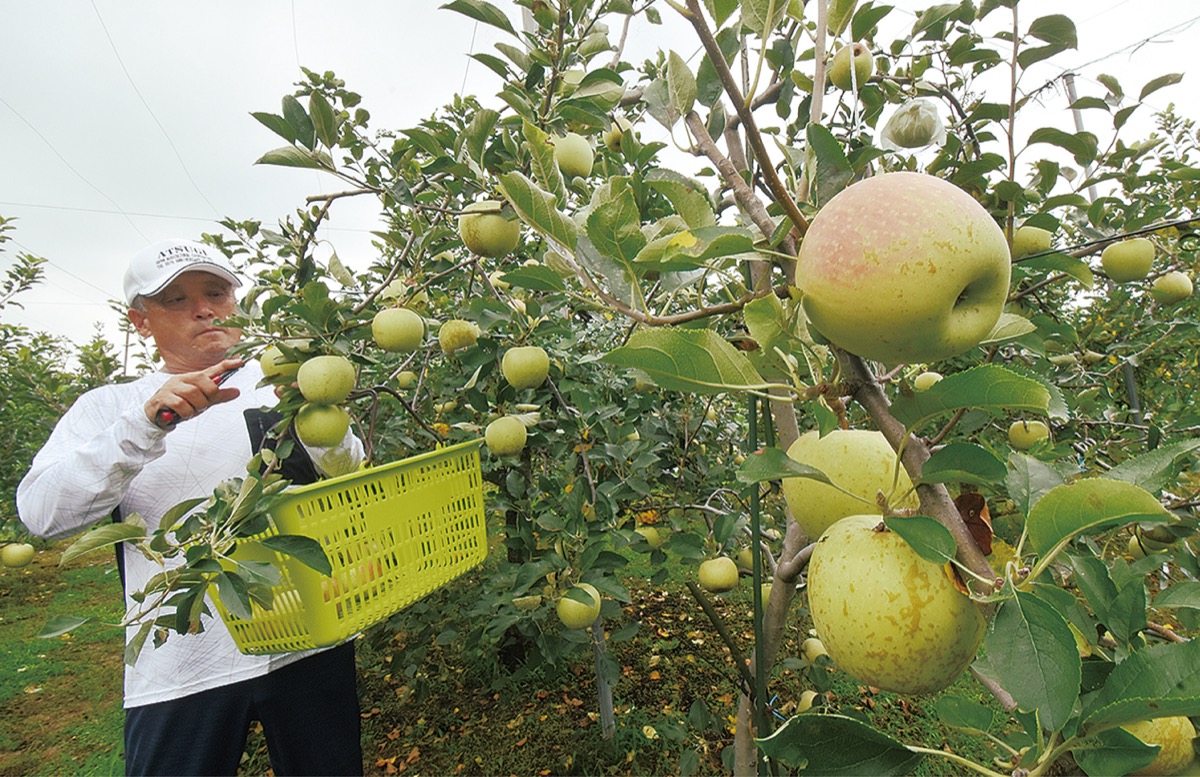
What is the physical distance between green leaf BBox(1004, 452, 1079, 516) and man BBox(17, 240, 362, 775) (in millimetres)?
1199

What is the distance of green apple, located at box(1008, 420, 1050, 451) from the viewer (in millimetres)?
1431

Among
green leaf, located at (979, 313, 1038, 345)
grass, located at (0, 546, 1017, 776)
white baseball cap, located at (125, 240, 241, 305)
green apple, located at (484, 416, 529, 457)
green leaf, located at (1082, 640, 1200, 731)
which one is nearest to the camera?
green leaf, located at (1082, 640, 1200, 731)

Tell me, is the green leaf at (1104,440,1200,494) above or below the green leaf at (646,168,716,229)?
below

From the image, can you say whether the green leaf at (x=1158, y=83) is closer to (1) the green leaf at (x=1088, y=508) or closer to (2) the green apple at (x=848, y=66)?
(2) the green apple at (x=848, y=66)

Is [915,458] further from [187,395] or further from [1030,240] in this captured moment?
[187,395]

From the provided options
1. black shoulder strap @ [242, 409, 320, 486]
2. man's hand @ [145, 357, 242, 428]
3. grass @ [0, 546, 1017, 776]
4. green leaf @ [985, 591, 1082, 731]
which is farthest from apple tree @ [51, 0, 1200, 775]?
grass @ [0, 546, 1017, 776]

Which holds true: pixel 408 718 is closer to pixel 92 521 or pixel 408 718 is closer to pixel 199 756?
pixel 199 756

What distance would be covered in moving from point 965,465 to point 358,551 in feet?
3.32

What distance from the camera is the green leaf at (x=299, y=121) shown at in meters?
1.04

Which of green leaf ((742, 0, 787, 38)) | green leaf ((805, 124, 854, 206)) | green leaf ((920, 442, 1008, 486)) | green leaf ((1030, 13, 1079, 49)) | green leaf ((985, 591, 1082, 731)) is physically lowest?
green leaf ((985, 591, 1082, 731))

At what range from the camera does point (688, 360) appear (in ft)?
1.70

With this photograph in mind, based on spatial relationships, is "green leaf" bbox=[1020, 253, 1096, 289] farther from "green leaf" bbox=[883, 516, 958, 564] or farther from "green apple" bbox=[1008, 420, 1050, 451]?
"green apple" bbox=[1008, 420, 1050, 451]

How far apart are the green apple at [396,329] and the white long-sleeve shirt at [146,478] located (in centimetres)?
35

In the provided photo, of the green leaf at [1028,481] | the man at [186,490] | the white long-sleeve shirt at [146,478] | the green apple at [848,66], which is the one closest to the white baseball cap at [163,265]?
the man at [186,490]
